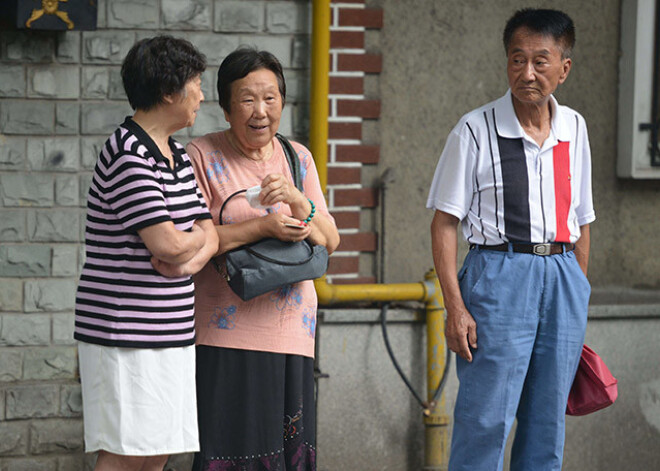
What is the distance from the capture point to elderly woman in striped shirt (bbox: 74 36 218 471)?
274 cm

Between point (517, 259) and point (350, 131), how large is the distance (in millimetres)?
1645

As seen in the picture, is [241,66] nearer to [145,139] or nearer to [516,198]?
[145,139]

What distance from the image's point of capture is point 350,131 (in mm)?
4652

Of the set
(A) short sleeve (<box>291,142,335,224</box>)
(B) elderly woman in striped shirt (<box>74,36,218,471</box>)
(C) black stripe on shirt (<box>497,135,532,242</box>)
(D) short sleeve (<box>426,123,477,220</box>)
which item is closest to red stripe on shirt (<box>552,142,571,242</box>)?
(C) black stripe on shirt (<box>497,135,532,242</box>)

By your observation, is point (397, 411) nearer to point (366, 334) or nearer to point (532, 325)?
point (366, 334)

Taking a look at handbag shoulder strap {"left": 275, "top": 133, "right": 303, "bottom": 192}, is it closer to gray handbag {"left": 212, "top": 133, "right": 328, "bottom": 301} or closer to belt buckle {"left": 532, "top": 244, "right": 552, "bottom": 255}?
gray handbag {"left": 212, "top": 133, "right": 328, "bottom": 301}

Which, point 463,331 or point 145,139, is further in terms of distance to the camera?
point 463,331

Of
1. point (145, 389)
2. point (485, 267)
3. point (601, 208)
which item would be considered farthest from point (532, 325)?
point (601, 208)

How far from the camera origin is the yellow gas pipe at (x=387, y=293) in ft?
14.6

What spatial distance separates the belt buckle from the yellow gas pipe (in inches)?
53.5

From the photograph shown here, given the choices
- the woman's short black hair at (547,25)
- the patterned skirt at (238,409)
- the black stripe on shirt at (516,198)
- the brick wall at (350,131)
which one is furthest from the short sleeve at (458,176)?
the brick wall at (350,131)

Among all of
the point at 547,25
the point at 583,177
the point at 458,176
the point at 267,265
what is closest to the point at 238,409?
the point at 267,265

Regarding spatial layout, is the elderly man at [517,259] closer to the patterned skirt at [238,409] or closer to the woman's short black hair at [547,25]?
the woman's short black hair at [547,25]

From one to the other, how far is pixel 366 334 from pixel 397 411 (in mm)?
407
